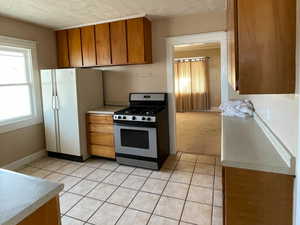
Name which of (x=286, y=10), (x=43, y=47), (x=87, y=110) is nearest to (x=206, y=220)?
(x=286, y=10)

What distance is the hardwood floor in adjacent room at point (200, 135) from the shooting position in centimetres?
383

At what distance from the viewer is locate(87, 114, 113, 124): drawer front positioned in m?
3.27

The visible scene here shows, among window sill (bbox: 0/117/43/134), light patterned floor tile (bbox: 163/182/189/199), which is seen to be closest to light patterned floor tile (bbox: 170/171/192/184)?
light patterned floor tile (bbox: 163/182/189/199)

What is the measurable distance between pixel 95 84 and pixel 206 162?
240 centimetres

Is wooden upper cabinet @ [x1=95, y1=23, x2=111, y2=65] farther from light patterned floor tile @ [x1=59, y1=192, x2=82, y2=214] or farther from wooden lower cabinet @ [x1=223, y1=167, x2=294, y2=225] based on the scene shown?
wooden lower cabinet @ [x1=223, y1=167, x2=294, y2=225]

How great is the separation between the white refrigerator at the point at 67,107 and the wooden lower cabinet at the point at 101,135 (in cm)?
10

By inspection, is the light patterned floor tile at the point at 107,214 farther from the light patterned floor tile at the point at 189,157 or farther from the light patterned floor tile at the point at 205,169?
the light patterned floor tile at the point at 189,157

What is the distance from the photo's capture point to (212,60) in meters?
7.68

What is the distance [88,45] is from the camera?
3.52m

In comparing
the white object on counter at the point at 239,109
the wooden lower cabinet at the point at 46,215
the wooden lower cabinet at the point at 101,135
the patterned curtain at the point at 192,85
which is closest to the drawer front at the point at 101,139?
the wooden lower cabinet at the point at 101,135

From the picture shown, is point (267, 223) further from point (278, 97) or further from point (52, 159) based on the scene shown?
point (52, 159)

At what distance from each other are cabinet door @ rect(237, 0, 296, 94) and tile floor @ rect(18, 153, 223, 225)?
1430 millimetres

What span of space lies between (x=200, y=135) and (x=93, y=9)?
3.44 m

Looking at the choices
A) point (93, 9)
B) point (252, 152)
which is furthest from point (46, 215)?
point (93, 9)
